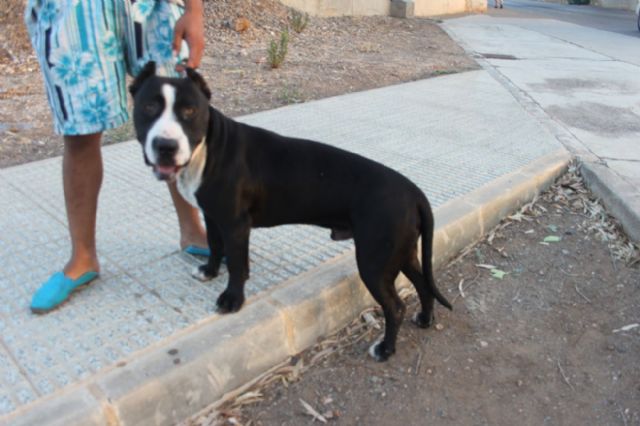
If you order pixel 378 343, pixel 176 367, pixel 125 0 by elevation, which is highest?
pixel 125 0

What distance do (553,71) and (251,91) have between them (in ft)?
14.6

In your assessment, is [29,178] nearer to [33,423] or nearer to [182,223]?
[182,223]

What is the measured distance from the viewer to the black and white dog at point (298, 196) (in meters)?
2.38

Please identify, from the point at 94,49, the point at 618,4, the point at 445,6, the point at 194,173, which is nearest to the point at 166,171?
the point at 194,173

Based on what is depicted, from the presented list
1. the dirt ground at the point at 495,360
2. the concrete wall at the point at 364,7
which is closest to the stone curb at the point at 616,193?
the dirt ground at the point at 495,360

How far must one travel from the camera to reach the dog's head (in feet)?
6.93

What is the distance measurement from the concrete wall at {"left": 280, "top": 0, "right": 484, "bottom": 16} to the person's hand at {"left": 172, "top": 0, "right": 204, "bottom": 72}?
1130 cm

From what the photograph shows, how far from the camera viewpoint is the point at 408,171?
4207 mm

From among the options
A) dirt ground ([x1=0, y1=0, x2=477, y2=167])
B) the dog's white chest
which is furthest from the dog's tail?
dirt ground ([x1=0, y1=0, x2=477, y2=167])

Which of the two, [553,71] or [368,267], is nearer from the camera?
[368,267]

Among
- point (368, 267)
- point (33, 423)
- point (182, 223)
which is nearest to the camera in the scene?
point (33, 423)

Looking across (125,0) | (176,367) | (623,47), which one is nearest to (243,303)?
(176,367)

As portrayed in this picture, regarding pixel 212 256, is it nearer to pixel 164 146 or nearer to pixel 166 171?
pixel 166 171

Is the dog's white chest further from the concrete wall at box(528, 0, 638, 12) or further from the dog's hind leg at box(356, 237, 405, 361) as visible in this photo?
the concrete wall at box(528, 0, 638, 12)
